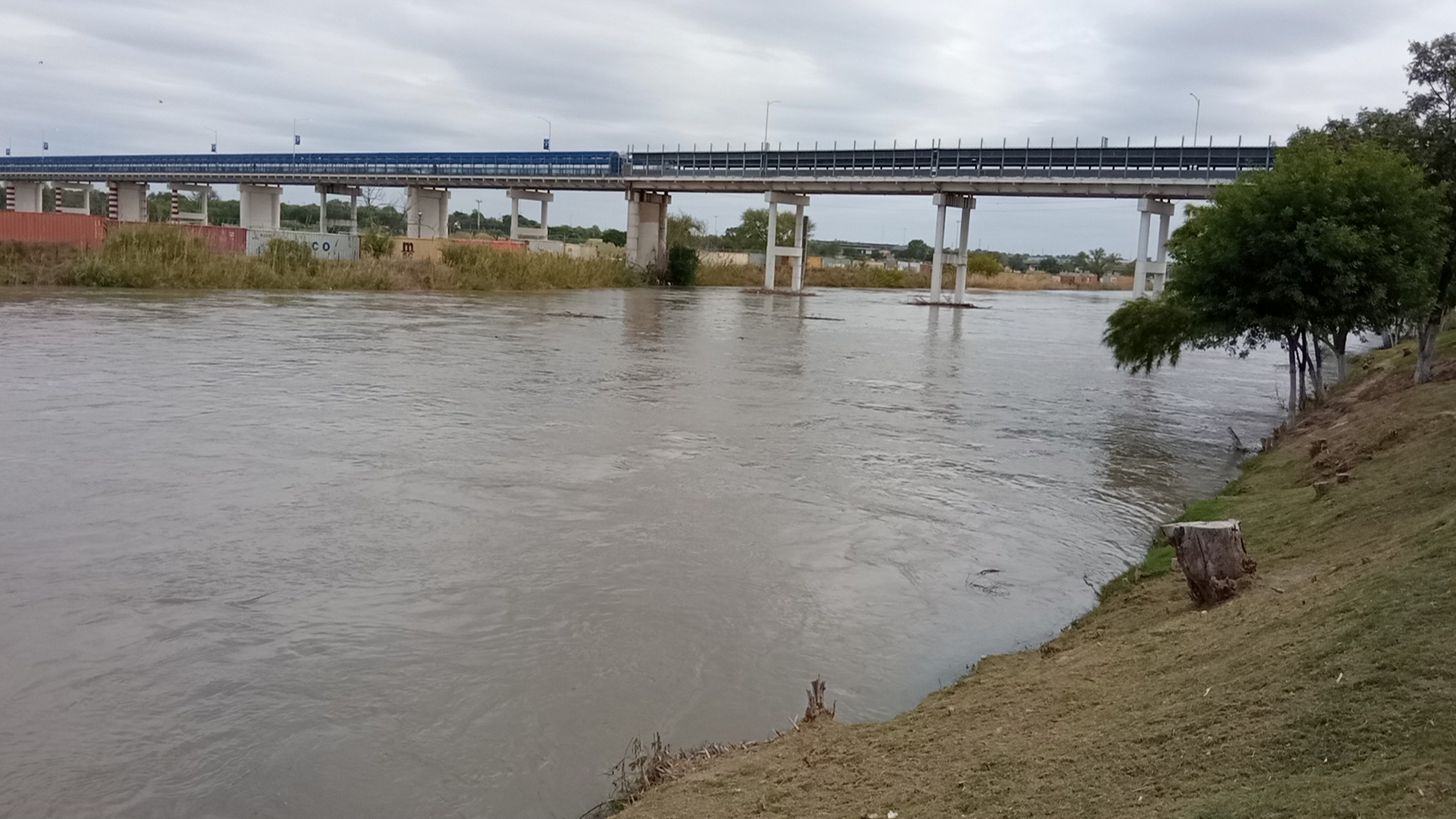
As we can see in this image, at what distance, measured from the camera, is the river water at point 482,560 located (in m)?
7.03

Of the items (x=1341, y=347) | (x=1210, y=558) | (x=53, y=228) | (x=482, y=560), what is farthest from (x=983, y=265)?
(x=1210, y=558)

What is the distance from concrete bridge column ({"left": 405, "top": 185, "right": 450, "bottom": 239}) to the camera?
297ft

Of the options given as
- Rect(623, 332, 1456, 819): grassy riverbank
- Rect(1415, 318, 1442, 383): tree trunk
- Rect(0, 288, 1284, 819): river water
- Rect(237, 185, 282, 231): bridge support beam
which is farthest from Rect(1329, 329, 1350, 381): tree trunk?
Rect(237, 185, 282, 231): bridge support beam

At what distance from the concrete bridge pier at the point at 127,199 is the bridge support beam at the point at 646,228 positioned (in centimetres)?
5435

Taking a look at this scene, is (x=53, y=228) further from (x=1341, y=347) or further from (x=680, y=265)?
(x=680, y=265)

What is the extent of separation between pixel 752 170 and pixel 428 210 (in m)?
28.7

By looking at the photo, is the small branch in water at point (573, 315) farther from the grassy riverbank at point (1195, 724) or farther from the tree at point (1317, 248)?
the grassy riverbank at point (1195, 724)

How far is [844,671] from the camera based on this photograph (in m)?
8.57

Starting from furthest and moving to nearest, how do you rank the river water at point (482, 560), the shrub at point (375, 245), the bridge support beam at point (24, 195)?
the bridge support beam at point (24, 195), the shrub at point (375, 245), the river water at point (482, 560)

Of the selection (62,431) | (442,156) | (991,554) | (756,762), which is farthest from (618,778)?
(442,156)

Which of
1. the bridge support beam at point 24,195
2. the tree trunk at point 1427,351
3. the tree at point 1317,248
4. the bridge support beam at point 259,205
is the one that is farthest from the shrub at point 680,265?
the bridge support beam at point 24,195

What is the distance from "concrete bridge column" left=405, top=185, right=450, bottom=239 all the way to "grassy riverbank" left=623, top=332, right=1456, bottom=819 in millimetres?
87577

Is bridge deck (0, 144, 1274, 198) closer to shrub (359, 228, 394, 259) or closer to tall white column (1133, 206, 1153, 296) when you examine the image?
tall white column (1133, 206, 1153, 296)

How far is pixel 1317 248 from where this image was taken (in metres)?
17.0
